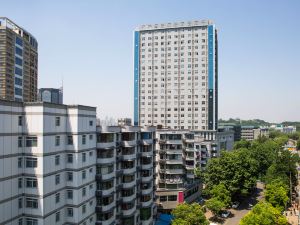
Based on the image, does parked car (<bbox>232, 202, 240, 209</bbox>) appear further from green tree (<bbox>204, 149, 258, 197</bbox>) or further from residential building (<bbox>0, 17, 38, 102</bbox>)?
residential building (<bbox>0, 17, 38, 102</bbox>)

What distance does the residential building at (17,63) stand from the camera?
88.4 metres

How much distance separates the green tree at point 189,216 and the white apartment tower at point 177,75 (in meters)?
64.1

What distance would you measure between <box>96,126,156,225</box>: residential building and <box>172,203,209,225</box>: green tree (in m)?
6.31

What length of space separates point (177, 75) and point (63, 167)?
8483 centimetres

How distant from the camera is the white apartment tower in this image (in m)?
115

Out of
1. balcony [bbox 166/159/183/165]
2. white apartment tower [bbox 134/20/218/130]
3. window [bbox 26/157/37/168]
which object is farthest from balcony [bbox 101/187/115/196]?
white apartment tower [bbox 134/20/218/130]

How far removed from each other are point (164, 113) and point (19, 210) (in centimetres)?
8841

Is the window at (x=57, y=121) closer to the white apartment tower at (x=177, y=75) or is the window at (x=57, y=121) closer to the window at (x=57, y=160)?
the window at (x=57, y=160)

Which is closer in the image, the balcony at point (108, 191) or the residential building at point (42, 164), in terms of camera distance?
the residential building at point (42, 164)

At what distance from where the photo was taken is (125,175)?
50031 millimetres

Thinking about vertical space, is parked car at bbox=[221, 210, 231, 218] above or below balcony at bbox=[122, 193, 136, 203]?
below

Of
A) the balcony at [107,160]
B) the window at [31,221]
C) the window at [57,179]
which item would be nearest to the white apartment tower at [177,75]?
the balcony at [107,160]

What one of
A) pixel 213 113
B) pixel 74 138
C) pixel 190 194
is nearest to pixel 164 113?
pixel 213 113

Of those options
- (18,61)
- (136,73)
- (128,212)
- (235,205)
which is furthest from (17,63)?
(235,205)
